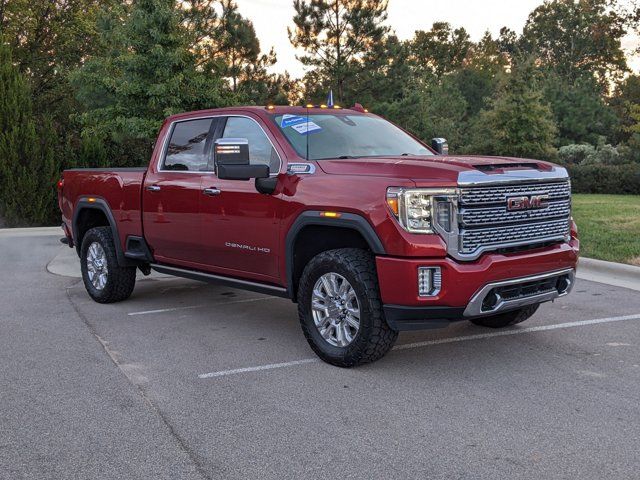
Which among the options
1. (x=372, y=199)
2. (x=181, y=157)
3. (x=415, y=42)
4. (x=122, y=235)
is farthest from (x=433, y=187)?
(x=415, y=42)

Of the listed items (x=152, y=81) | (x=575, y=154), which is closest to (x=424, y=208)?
(x=152, y=81)

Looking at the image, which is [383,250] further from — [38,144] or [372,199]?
[38,144]

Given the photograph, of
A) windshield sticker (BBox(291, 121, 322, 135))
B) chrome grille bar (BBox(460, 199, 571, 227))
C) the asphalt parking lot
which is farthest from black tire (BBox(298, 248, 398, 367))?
windshield sticker (BBox(291, 121, 322, 135))

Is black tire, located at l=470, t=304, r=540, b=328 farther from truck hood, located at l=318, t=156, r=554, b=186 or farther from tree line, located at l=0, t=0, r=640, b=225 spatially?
tree line, located at l=0, t=0, r=640, b=225

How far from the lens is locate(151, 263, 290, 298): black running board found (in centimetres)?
591

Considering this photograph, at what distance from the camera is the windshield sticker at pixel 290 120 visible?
20.0 feet

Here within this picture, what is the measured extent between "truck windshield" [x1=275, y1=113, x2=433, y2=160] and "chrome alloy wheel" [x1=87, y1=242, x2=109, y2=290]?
2936mm

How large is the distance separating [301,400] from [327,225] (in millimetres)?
1342

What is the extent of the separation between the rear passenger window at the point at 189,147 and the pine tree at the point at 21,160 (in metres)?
11.7

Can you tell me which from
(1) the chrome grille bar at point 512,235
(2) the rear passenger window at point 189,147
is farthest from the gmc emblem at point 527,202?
(2) the rear passenger window at point 189,147

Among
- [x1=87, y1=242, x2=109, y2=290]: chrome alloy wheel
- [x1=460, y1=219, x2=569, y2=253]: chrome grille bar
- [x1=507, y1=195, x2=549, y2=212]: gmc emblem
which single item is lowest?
[x1=87, y1=242, x2=109, y2=290]: chrome alloy wheel

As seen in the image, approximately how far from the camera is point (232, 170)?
18.4 ft

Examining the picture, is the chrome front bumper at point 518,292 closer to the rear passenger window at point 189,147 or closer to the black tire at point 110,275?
the rear passenger window at point 189,147

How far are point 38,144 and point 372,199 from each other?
48.6 ft
